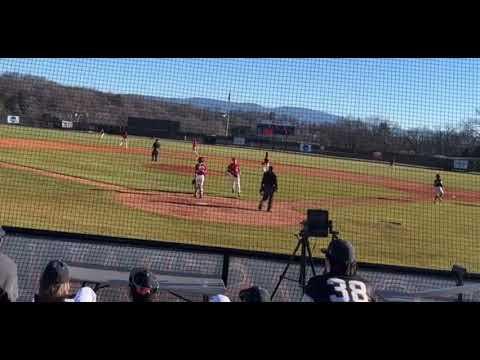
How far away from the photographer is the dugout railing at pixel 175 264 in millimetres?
4809

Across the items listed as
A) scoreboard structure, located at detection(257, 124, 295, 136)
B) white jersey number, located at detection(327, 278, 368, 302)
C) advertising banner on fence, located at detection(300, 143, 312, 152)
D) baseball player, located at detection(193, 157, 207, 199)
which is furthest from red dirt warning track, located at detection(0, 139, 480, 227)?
white jersey number, located at detection(327, 278, 368, 302)

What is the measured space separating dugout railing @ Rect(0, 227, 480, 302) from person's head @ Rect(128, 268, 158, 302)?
2103 mm

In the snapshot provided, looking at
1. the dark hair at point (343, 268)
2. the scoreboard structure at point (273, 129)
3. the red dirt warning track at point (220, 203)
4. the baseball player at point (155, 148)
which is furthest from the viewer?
the scoreboard structure at point (273, 129)

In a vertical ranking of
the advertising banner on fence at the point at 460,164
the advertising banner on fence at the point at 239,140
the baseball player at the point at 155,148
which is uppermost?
the advertising banner on fence at the point at 239,140

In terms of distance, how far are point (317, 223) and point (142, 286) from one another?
2.74 metres

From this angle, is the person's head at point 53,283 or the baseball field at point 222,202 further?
the baseball field at point 222,202

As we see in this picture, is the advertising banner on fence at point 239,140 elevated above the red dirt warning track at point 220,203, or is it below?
above

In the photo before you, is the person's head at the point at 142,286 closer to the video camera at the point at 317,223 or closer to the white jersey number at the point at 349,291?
the white jersey number at the point at 349,291

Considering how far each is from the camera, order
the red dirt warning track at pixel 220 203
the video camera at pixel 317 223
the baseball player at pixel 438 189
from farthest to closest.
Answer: the baseball player at pixel 438 189 < the red dirt warning track at pixel 220 203 < the video camera at pixel 317 223

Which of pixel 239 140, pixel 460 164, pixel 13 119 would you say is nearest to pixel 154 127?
pixel 239 140

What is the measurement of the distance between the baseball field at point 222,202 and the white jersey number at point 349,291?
6907 millimetres

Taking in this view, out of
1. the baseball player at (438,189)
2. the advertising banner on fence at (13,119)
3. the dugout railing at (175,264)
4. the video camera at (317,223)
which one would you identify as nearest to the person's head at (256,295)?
the dugout railing at (175,264)
